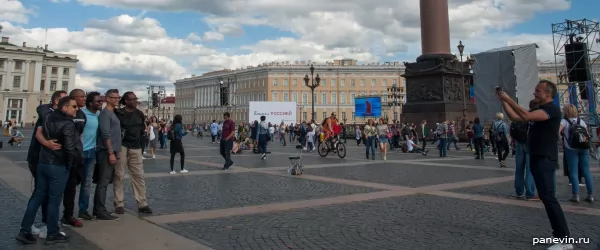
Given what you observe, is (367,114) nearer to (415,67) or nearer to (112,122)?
(415,67)

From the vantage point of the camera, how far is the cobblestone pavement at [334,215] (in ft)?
15.2

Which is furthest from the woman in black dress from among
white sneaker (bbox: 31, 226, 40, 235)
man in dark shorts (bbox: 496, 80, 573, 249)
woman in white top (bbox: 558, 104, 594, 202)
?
man in dark shorts (bbox: 496, 80, 573, 249)

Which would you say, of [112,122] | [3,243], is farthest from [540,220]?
[3,243]

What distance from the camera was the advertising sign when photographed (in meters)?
36.3

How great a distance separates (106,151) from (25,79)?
104 meters

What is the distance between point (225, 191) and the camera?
26.6 feet

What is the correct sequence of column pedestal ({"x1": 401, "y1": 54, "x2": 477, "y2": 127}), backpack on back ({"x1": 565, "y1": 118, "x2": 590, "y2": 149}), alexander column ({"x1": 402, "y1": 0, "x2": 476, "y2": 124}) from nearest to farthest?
backpack on back ({"x1": 565, "y1": 118, "x2": 590, "y2": 149})
alexander column ({"x1": 402, "y1": 0, "x2": 476, "y2": 124})
column pedestal ({"x1": 401, "y1": 54, "x2": 477, "y2": 127})

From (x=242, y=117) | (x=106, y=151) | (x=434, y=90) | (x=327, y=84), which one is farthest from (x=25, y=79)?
(x=106, y=151)

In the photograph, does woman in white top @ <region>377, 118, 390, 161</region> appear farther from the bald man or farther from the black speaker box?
the black speaker box

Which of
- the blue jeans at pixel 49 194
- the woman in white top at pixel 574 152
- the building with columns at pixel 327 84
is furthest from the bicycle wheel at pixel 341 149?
the building with columns at pixel 327 84

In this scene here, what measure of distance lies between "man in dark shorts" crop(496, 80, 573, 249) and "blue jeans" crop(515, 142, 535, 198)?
2.87m

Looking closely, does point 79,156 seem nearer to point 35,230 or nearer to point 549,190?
point 35,230

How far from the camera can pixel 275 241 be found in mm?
4625

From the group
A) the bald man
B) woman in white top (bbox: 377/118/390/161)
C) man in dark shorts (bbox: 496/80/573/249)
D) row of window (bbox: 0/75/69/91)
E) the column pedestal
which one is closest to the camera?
man in dark shorts (bbox: 496/80/573/249)
